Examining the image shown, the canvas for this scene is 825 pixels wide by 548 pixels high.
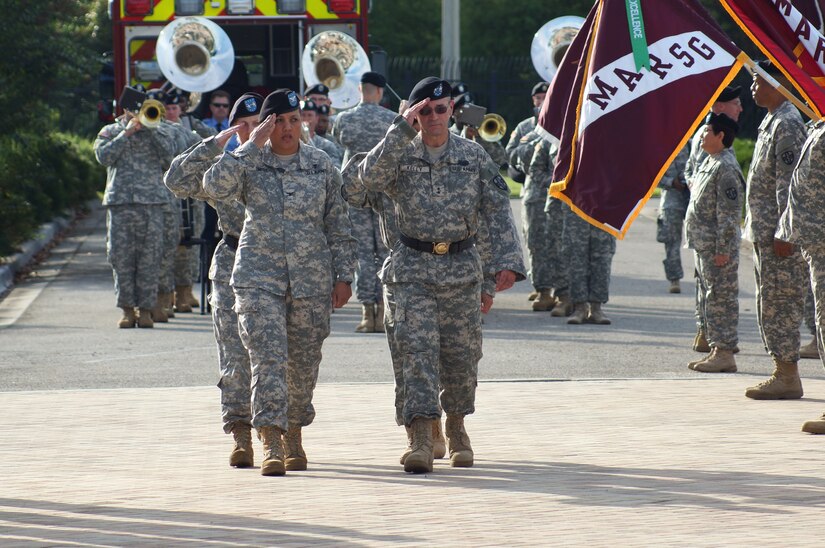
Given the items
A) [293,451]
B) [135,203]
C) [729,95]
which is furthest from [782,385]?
[135,203]

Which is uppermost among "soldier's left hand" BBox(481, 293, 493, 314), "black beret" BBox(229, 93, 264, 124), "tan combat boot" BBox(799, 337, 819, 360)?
"black beret" BBox(229, 93, 264, 124)

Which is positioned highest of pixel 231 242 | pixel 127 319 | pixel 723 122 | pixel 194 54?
pixel 194 54

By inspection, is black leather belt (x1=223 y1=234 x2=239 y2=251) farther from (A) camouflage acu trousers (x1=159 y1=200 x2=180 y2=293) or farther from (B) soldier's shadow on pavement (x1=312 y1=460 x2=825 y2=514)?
(A) camouflage acu trousers (x1=159 y1=200 x2=180 y2=293)

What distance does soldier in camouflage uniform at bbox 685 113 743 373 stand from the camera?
11391 mm

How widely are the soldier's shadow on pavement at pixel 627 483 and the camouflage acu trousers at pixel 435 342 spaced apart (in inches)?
13.7

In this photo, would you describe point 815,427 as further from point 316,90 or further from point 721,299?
point 316,90

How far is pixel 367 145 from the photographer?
554 inches

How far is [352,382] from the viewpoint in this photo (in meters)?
11.5

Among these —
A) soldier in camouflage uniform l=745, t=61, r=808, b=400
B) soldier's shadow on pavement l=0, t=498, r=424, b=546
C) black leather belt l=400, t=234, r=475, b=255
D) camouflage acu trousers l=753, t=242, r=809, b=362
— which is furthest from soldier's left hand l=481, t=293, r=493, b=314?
camouflage acu trousers l=753, t=242, r=809, b=362

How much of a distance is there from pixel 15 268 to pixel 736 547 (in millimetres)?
14891

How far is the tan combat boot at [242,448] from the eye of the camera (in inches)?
329

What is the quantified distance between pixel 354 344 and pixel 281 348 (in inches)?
217

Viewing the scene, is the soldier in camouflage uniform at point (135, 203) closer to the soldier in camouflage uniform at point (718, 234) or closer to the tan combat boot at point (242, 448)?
the soldier in camouflage uniform at point (718, 234)

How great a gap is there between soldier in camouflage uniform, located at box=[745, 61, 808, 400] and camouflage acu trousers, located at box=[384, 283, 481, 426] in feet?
8.82
